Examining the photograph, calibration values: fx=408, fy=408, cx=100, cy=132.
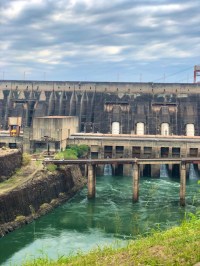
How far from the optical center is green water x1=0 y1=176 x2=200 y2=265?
2983 centimetres

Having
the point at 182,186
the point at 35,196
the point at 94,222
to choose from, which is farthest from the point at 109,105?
the point at 94,222

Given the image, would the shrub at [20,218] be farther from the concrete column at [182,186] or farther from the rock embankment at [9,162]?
the concrete column at [182,186]

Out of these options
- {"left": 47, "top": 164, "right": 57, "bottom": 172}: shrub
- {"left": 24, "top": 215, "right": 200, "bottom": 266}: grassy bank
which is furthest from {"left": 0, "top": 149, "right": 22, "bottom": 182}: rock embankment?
{"left": 24, "top": 215, "right": 200, "bottom": 266}: grassy bank

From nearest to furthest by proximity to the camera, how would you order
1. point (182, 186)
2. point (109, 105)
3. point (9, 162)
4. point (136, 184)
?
1. point (182, 186)
2. point (9, 162)
3. point (136, 184)
4. point (109, 105)

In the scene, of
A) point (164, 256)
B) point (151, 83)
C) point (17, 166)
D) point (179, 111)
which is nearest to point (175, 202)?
point (17, 166)

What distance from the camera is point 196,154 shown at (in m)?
64.1

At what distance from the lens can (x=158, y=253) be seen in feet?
49.3

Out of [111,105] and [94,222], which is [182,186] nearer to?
[94,222]

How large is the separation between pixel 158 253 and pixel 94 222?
73.3ft

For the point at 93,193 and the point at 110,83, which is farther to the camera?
the point at 110,83

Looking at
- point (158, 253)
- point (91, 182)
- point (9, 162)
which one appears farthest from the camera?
point (91, 182)

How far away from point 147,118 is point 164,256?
61.7m

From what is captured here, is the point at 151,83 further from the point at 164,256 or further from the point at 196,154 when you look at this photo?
the point at 164,256

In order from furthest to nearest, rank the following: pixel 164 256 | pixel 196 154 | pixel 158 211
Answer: pixel 196 154
pixel 158 211
pixel 164 256
